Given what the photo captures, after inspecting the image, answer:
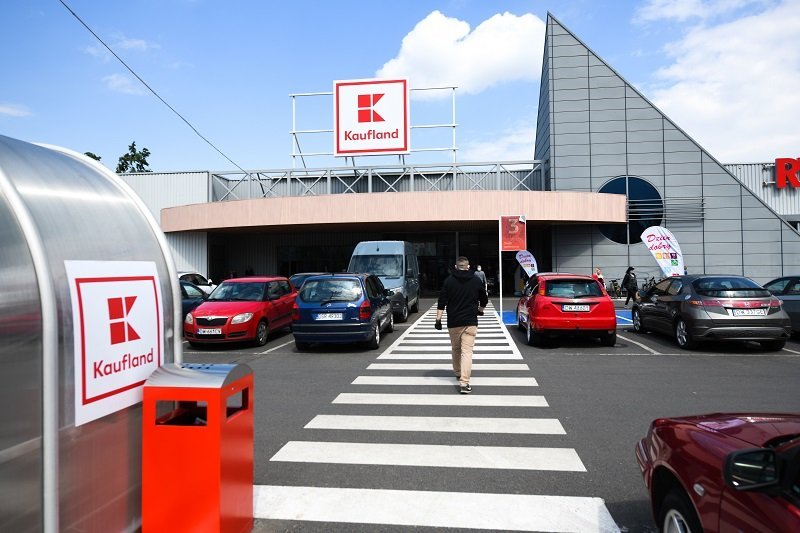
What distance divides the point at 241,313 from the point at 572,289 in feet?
24.1

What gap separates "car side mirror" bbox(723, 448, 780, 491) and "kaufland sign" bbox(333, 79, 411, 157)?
2734 cm

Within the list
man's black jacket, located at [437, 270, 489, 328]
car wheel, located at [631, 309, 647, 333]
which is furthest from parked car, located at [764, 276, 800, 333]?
man's black jacket, located at [437, 270, 489, 328]

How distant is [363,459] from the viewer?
4934 millimetres

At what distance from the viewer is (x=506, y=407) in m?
6.77

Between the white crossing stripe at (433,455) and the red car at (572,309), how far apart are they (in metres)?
6.42

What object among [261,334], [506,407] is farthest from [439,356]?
[261,334]

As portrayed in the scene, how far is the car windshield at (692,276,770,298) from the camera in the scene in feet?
→ 35.1

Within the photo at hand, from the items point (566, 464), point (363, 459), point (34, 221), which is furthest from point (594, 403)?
point (34, 221)

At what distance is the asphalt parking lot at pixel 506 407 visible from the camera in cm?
425

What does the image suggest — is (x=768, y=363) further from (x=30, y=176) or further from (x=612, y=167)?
(x=612, y=167)

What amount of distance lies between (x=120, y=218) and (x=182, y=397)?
120 cm

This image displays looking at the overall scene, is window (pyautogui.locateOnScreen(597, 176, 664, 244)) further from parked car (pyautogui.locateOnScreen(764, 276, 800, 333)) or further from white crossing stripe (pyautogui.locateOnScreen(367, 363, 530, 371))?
white crossing stripe (pyautogui.locateOnScreen(367, 363, 530, 371))

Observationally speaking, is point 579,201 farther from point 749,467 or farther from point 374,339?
point 749,467

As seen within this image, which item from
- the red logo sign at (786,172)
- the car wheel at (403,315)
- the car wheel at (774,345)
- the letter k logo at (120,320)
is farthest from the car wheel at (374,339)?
the red logo sign at (786,172)
